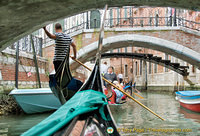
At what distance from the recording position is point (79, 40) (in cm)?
592

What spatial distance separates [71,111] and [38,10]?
1.20m

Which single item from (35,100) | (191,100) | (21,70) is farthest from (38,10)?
(21,70)

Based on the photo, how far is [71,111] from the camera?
128 cm

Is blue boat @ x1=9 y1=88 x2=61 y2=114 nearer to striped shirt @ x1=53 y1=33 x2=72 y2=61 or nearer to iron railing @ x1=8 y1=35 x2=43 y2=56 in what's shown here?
striped shirt @ x1=53 y1=33 x2=72 y2=61

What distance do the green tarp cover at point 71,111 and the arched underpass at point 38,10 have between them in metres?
0.88

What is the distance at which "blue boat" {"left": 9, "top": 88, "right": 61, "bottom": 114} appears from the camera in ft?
11.5

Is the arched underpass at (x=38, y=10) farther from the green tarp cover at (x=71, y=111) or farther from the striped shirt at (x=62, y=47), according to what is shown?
the green tarp cover at (x=71, y=111)

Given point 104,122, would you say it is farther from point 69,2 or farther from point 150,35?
point 150,35

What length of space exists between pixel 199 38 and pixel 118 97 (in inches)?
99.7

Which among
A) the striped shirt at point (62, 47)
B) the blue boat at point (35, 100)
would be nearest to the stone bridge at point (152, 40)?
the blue boat at point (35, 100)

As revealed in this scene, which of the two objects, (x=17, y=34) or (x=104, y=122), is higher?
(x=17, y=34)

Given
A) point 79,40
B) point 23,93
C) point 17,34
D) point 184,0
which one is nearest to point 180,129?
point 184,0

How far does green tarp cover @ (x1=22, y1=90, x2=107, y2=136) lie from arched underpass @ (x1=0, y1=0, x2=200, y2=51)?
880 mm

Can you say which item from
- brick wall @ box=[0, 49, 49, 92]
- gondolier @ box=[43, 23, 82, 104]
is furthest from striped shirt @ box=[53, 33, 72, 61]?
brick wall @ box=[0, 49, 49, 92]
